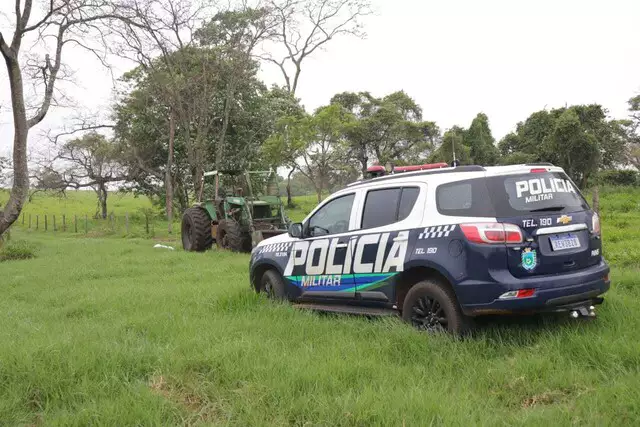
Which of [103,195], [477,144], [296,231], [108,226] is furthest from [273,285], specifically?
[103,195]

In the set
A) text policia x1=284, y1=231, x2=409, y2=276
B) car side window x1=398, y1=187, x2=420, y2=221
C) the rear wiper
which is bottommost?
text policia x1=284, y1=231, x2=409, y2=276

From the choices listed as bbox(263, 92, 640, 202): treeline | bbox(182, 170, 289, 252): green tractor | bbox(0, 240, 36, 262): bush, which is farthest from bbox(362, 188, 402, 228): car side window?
bbox(263, 92, 640, 202): treeline

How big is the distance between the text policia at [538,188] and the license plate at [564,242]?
1.27ft

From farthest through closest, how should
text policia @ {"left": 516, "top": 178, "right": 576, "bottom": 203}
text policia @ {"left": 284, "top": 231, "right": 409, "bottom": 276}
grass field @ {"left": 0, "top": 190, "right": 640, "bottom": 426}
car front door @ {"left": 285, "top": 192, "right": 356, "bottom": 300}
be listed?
1. car front door @ {"left": 285, "top": 192, "right": 356, "bottom": 300}
2. text policia @ {"left": 284, "top": 231, "right": 409, "bottom": 276}
3. text policia @ {"left": 516, "top": 178, "right": 576, "bottom": 203}
4. grass field @ {"left": 0, "top": 190, "right": 640, "bottom": 426}

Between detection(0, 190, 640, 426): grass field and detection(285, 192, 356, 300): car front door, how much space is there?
1.13 feet

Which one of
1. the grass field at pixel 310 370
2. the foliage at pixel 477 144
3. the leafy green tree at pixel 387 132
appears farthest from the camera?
the leafy green tree at pixel 387 132

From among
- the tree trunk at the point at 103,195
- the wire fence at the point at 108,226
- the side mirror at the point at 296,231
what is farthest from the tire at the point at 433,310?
the tree trunk at the point at 103,195

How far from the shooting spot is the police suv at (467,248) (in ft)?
15.8

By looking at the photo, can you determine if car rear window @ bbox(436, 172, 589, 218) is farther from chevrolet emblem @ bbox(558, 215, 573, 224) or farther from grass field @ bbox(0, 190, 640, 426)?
grass field @ bbox(0, 190, 640, 426)

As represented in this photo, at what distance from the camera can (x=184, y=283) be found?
970cm

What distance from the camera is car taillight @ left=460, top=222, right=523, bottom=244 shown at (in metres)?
4.82

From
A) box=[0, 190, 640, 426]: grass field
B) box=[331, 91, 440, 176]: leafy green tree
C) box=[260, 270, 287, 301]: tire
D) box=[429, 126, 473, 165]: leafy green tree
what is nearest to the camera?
→ box=[0, 190, 640, 426]: grass field

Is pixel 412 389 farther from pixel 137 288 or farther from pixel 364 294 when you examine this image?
pixel 137 288

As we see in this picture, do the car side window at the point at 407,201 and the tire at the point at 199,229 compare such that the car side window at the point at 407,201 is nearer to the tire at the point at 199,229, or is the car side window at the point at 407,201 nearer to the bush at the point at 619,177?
the tire at the point at 199,229
